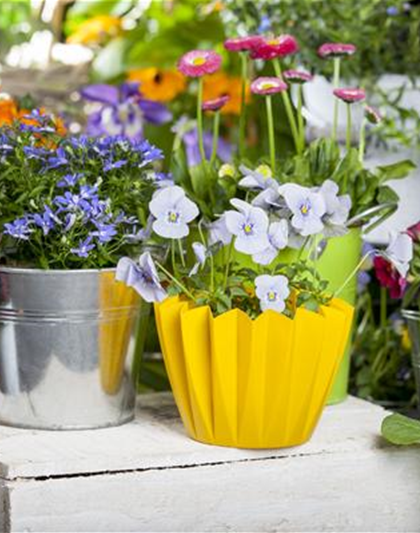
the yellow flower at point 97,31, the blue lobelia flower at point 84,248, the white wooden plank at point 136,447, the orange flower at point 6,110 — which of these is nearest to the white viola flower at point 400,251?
the white wooden plank at point 136,447

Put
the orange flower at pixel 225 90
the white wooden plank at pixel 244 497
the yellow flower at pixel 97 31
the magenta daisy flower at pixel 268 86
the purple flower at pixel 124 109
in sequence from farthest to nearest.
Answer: the yellow flower at pixel 97 31
the orange flower at pixel 225 90
the purple flower at pixel 124 109
the magenta daisy flower at pixel 268 86
the white wooden plank at pixel 244 497

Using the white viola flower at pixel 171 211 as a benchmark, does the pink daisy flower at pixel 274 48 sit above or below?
above

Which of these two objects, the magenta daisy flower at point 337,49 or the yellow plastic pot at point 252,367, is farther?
the magenta daisy flower at point 337,49

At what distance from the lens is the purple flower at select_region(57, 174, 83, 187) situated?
113cm

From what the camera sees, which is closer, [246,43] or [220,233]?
[220,233]

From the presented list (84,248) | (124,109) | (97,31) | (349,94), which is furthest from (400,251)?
(97,31)

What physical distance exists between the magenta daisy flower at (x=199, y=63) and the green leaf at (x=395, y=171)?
0.76ft

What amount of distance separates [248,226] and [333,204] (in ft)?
0.32

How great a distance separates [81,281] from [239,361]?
0.17 metres

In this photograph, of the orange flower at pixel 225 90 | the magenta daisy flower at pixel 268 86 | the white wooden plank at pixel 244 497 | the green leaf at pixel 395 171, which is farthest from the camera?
the orange flower at pixel 225 90

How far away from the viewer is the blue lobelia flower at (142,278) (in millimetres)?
1082

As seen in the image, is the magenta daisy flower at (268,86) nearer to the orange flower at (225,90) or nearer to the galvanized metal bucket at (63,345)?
the galvanized metal bucket at (63,345)

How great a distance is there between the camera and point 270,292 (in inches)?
42.2

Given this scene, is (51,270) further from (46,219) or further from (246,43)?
(246,43)
